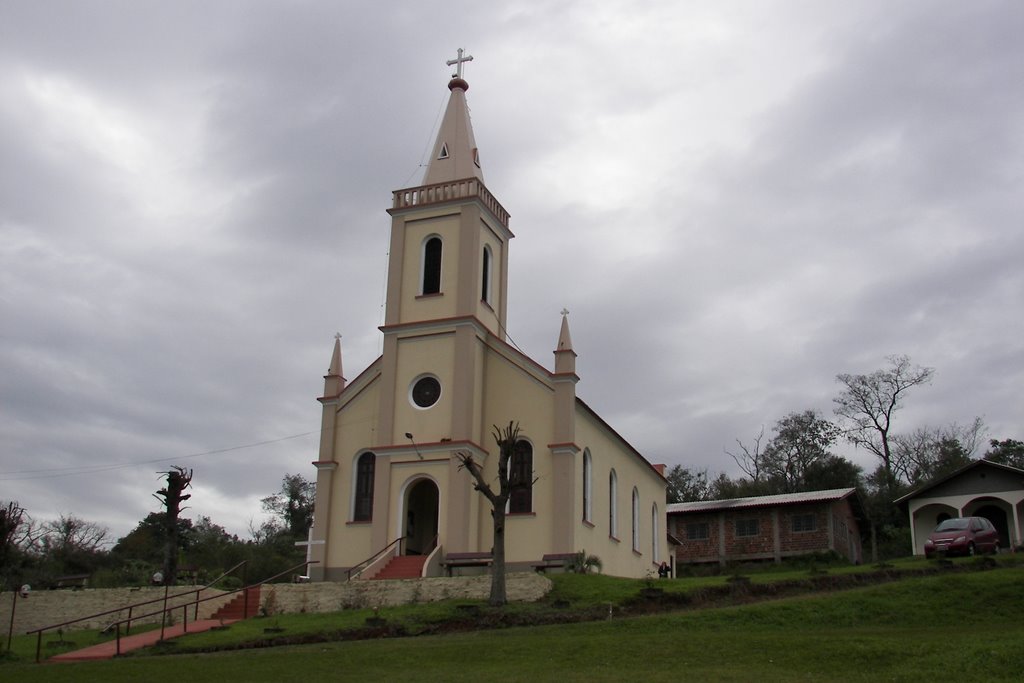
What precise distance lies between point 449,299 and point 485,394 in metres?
3.73

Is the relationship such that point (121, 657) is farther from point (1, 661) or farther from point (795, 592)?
point (795, 592)

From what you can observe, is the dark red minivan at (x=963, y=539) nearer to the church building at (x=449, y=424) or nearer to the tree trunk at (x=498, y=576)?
the church building at (x=449, y=424)

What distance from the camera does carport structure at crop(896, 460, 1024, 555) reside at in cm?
4006

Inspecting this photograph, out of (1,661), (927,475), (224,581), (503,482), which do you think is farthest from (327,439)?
(927,475)

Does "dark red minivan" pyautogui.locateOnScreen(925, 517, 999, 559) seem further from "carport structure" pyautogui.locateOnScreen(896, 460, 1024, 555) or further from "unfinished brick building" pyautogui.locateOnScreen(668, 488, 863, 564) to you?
"unfinished brick building" pyautogui.locateOnScreen(668, 488, 863, 564)

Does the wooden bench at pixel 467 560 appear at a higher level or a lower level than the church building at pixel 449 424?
lower

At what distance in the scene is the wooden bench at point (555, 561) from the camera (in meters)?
32.2

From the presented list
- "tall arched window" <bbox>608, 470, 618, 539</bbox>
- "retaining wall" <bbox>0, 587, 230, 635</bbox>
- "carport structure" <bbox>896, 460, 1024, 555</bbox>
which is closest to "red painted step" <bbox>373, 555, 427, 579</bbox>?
"retaining wall" <bbox>0, 587, 230, 635</bbox>

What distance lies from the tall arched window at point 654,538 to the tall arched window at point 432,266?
1645cm

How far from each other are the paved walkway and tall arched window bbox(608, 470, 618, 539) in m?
16.3

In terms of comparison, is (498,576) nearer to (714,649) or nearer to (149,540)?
(714,649)

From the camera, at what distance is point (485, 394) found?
36.7 metres

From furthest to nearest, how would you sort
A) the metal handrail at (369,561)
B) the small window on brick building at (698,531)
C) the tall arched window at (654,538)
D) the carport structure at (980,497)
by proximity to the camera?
the small window on brick building at (698,531), the tall arched window at (654,538), the carport structure at (980,497), the metal handrail at (369,561)

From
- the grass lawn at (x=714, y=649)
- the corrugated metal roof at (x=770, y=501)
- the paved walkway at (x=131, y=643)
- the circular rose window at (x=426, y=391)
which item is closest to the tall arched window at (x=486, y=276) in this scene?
the circular rose window at (x=426, y=391)
